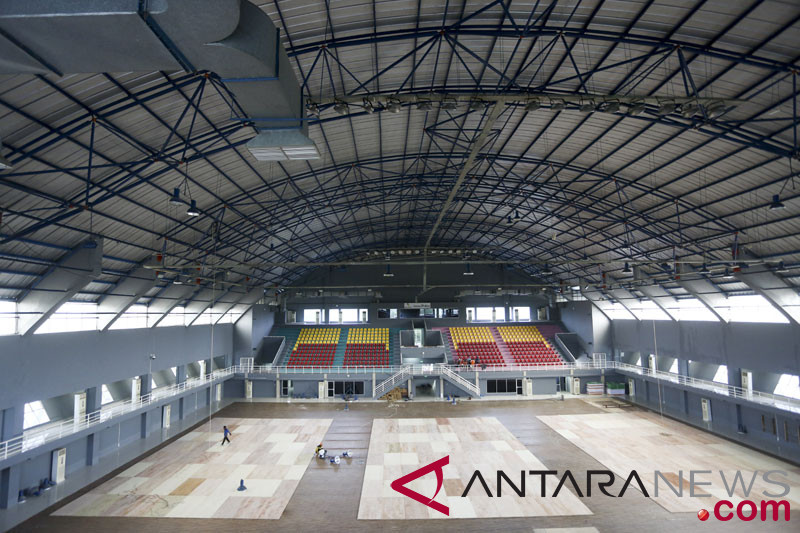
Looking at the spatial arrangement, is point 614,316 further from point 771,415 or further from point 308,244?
point 308,244

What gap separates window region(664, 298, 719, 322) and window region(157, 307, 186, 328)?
41.5 metres

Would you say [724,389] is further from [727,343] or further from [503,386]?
[503,386]

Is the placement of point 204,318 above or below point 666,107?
below

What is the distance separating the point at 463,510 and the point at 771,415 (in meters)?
22.9

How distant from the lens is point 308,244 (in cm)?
4078

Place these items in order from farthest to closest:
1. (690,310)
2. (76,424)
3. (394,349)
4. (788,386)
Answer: (394,349)
(690,310)
(788,386)
(76,424)

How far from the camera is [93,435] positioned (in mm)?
24391

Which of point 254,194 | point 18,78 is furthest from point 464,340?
point 18,78

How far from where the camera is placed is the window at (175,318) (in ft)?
110

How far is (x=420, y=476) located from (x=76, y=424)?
62.3ft

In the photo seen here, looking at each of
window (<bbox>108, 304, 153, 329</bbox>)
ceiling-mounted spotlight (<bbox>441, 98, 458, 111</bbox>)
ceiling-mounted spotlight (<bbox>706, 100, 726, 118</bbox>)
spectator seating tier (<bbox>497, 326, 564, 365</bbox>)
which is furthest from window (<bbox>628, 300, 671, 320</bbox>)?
window (<bbox>108, 304, 153, 329</bbox>)

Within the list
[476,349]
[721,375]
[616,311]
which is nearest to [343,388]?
[476,349]

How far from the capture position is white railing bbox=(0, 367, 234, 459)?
1941 centimetres

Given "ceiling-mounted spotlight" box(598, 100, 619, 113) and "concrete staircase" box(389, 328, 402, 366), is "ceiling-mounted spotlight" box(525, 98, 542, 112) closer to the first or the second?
"ceiling-mounted spotlight" box(598, 100, 619, 113)
